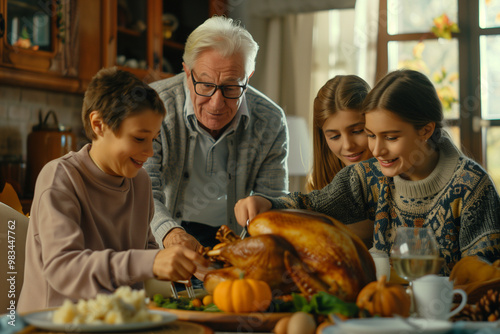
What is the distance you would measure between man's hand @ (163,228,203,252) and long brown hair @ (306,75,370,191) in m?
0.62

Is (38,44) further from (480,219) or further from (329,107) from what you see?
(480,219)

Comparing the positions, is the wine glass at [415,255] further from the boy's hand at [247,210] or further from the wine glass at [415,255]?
the boy's hand at [247,210]

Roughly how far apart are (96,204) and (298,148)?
2.47m

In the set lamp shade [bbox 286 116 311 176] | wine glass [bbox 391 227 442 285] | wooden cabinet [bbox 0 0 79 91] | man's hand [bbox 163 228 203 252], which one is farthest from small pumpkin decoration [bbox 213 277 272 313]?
lamp shade [bbox 286 116 311 176]

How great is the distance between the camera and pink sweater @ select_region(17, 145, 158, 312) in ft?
3.54

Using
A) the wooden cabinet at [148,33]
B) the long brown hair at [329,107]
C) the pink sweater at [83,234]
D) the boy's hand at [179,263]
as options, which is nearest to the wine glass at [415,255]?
the boy's hand at [179,263]

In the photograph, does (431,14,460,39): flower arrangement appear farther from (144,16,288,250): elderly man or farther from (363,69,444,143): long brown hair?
(363,69,444,143): long brown hair

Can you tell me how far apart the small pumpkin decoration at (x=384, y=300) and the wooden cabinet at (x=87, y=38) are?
228 cm

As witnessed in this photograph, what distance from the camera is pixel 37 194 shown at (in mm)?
1232

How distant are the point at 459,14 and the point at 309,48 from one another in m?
1.06

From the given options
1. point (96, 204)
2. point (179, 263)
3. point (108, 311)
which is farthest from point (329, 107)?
point (108, 311)

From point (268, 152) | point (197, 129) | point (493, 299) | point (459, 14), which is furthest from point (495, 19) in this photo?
point (493, 299)

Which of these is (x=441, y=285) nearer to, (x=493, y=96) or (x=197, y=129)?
(x=197, y=129)

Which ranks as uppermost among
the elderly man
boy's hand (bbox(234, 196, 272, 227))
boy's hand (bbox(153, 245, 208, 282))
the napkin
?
the elderly man
